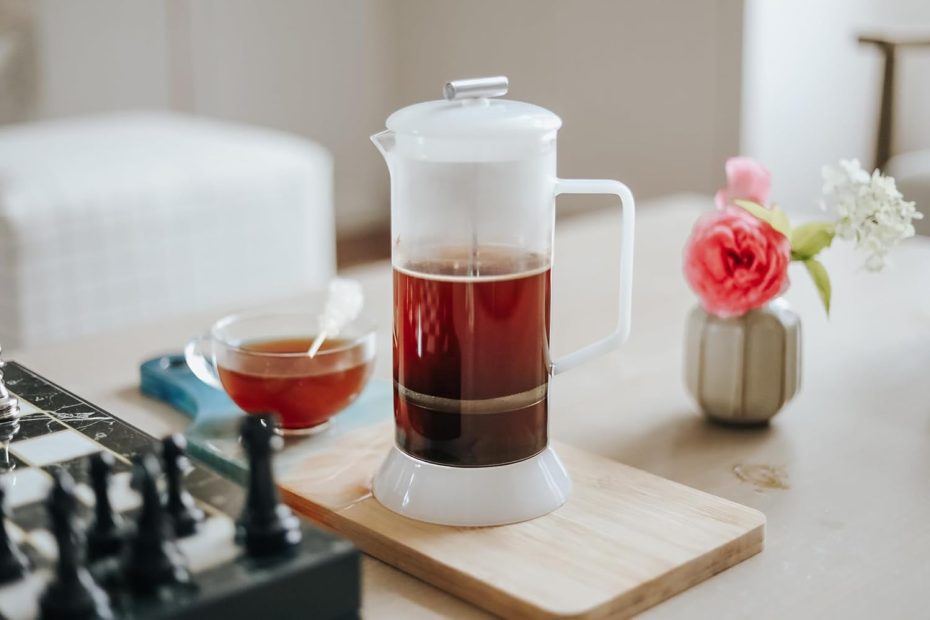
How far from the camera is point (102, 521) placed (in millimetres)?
567

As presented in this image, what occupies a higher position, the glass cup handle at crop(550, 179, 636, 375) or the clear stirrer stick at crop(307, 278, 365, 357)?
the glass cup handle at crop(550, 179, 636, 375)

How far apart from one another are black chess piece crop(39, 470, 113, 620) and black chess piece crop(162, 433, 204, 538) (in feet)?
0.23

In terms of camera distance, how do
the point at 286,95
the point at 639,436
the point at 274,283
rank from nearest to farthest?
the point at 639,436 < the point at 274,283 < the point at 286,95

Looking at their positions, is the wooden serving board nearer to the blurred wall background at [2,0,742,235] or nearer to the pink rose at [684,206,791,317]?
the pink rose at [684,206,791,317]

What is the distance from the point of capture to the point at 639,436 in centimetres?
96

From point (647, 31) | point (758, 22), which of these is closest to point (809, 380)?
point (758, 22)

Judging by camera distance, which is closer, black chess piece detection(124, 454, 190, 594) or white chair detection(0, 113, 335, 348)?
black chess piece detection(124, 454, 190, 594)

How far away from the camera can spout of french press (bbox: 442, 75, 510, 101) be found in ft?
2.35

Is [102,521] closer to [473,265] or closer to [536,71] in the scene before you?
[473,265]

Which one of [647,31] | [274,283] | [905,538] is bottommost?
[274,283]

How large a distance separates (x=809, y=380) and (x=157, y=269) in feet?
4.70

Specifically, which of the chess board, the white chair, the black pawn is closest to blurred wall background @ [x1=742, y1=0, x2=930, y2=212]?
the white chair

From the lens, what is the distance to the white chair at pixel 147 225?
6.64 feet

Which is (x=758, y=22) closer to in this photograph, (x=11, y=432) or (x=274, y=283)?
(x=274, y=283)
